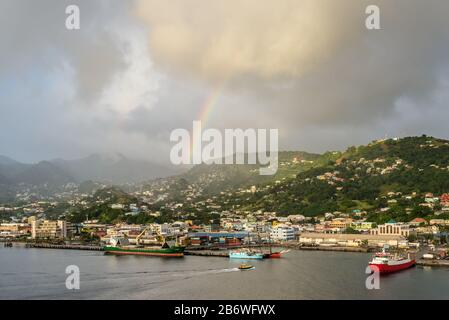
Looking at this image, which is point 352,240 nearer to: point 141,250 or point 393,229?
point 393,229

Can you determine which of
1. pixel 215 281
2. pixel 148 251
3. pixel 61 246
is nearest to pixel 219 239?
pixel 148 251

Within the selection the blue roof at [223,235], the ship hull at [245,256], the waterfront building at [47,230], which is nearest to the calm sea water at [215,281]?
the ship hull at [245,256]

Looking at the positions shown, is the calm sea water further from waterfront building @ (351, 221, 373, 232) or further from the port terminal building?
waterfront building @ (351, 221, 373, 232)

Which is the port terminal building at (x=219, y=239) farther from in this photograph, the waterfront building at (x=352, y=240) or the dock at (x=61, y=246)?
the dock at (x=61, y=246)

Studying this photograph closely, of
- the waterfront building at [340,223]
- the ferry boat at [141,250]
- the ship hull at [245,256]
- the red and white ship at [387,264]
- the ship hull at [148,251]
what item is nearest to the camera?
the red and white ship at [387,264]

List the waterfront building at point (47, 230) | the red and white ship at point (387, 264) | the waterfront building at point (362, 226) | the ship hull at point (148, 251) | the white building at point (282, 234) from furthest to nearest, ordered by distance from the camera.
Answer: the waterfront building at point (47, 230) → the waterfront building at point (362, 226) → the white building at point (282, 234) → the ship hull at point (148, 251) → the red and white ship at point (387, 264)

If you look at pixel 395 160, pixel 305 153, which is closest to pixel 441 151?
pixel 395 160

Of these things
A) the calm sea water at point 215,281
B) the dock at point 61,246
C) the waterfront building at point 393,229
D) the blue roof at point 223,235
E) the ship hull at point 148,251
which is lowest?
the dock at point 61,246
